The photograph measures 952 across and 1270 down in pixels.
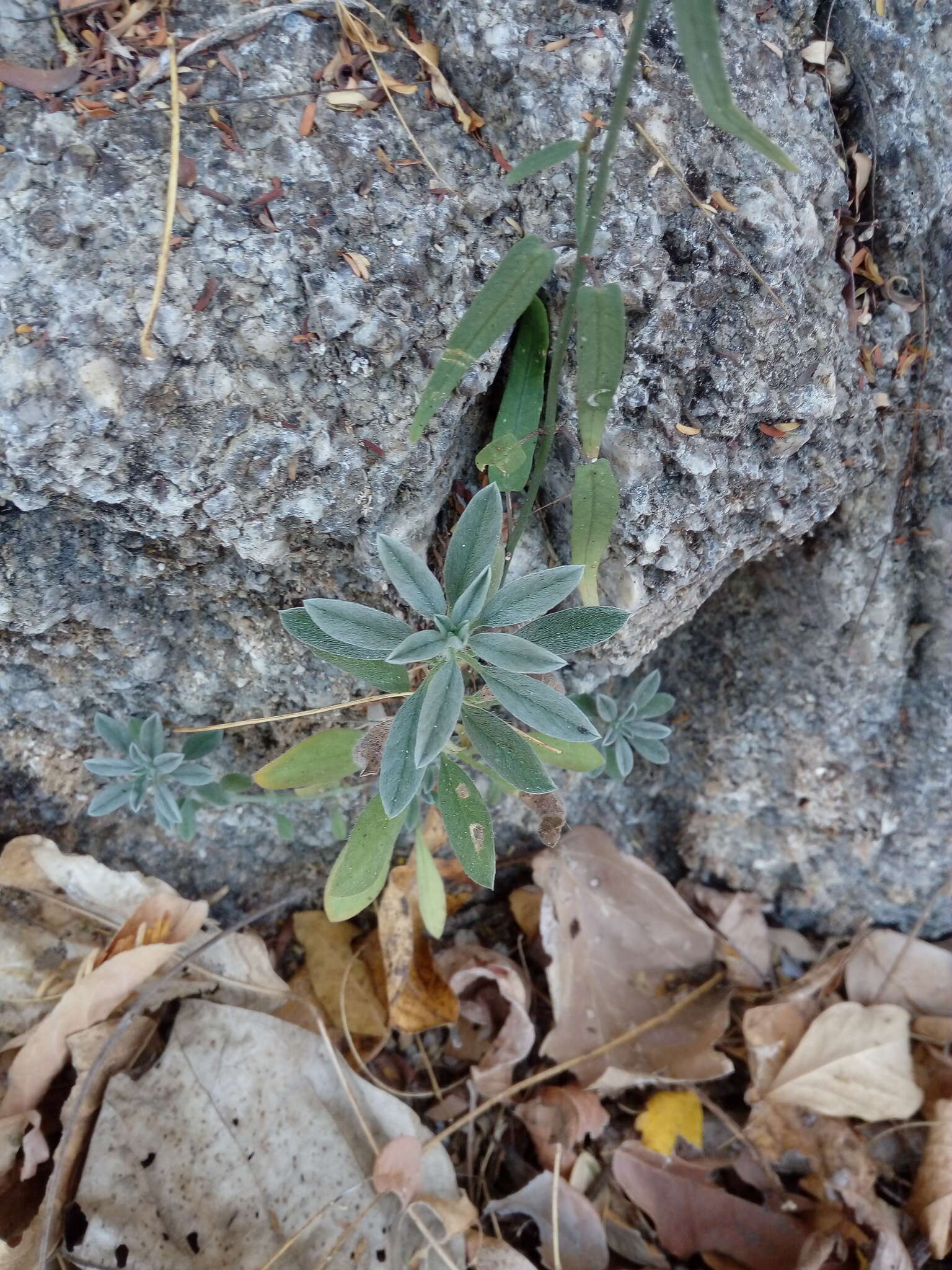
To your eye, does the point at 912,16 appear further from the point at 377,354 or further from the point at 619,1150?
the point at 619,1150

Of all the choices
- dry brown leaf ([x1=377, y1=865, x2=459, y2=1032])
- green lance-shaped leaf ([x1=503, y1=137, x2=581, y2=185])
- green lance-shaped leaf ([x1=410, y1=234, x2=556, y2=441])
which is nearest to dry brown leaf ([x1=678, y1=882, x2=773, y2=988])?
dry brown leaf ([x1=377, y1=865, x2=459, y2=1032])

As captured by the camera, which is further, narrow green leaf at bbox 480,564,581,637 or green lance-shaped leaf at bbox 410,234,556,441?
narrow green leaf at bbox 480,564,581,637

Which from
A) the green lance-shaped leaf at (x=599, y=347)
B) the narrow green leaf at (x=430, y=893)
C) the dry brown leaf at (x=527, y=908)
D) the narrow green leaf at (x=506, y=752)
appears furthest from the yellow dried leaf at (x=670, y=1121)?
the green lance-shaped leaf at (x=599, y=347)

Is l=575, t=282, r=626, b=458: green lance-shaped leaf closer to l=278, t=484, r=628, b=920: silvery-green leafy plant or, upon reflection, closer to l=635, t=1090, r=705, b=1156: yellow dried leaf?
l=278, t=484, r=628, b=920: silvery-green leafy plant

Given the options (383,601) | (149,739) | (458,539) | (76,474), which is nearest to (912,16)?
(458,539)

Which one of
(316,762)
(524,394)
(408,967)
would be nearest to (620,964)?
(408,967)

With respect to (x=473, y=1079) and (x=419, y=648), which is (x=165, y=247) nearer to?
(x=419, y=648)

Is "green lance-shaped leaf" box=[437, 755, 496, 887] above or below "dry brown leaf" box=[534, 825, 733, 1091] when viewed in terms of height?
above
